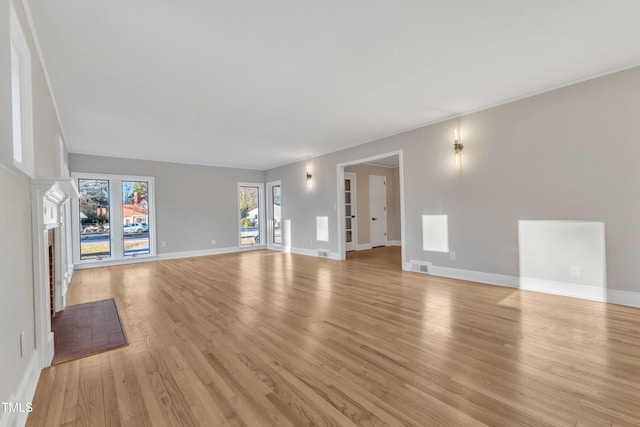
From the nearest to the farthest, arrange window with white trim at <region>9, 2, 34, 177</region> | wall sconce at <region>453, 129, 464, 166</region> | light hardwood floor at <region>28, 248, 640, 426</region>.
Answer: light hardwood floor at <region>28, 248, 640, 426</region> → window with white trim at <region>9, 2, 34, 177</region> → wall sconce at <region>453, 129, 464, 166</region>

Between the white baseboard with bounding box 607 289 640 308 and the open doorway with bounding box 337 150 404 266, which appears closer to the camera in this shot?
the white baseboard with bounding box 607 289 640 308

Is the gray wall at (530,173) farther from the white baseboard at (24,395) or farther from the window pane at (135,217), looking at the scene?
the window pane at (135,217)

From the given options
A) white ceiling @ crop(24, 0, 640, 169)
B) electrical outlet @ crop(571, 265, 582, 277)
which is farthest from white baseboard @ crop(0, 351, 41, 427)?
electrical outlet @ crop(571, 265, 582, 277)

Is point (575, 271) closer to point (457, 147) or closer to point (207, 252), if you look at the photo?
point (457, 147)

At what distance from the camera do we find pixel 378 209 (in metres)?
8.73

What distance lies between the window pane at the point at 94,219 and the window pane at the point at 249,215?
3.32 m

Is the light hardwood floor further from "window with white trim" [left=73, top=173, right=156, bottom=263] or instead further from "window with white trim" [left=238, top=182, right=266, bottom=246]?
"window with white trim" [left=238, top=182, right=266, bottom=246]

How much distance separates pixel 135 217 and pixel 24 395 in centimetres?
611

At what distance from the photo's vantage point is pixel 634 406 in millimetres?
1541

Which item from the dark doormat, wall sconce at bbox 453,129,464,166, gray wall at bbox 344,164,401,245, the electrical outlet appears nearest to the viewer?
the dark doormat

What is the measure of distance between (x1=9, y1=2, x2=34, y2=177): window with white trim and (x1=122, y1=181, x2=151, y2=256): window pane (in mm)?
5268

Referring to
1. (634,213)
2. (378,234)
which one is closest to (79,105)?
(634,213)

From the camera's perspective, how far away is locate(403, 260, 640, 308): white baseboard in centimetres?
315

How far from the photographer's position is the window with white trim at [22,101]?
1.93 metres
